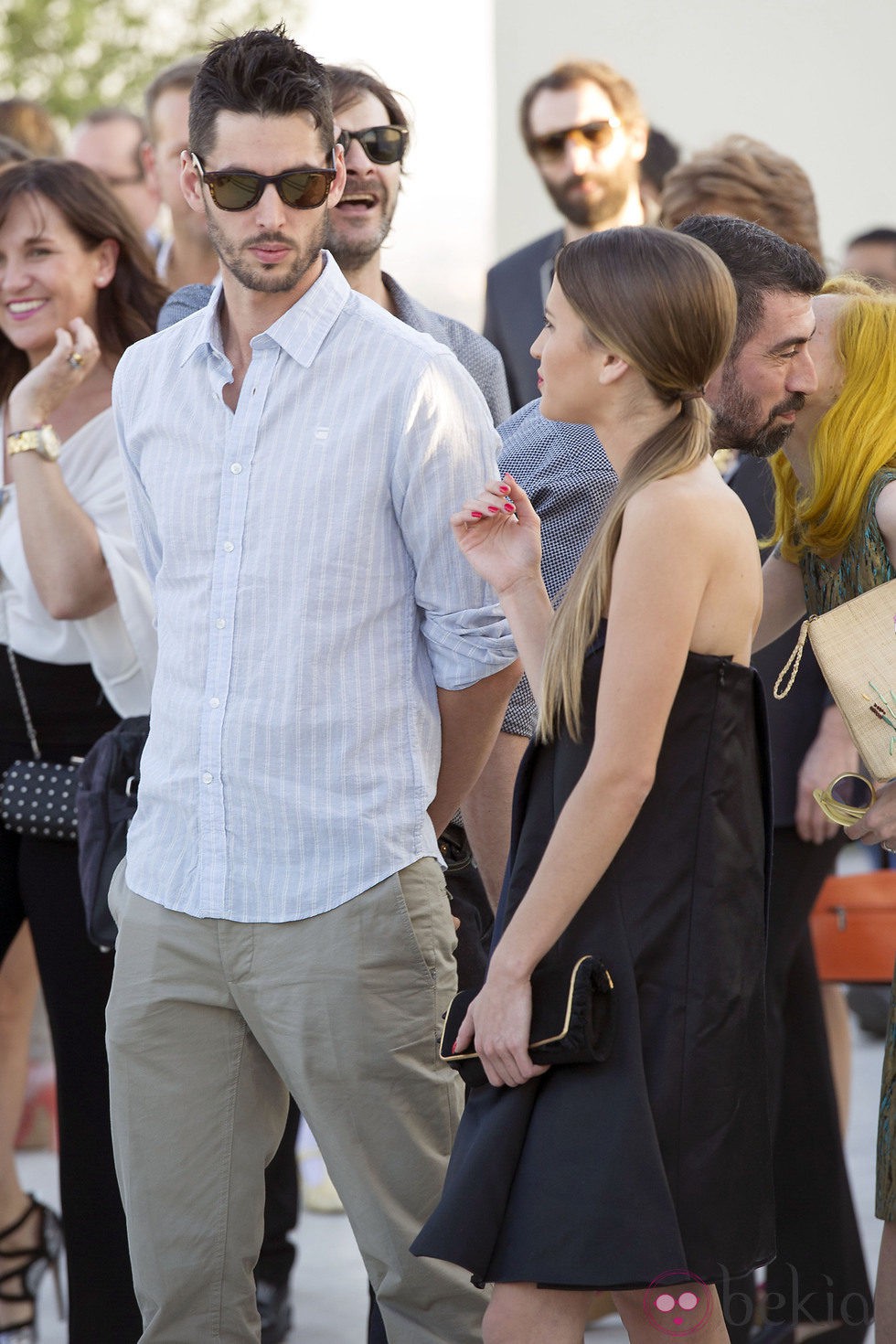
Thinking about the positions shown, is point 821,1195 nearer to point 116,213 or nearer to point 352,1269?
point 352,1269

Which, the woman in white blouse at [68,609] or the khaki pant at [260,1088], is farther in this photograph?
the woman in white blouse at [68,609]

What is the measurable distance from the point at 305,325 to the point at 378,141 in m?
0.98

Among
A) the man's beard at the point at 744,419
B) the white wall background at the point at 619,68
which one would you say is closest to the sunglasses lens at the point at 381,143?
the man's beard at the point at 744,419

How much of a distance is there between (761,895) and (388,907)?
1.75 ft

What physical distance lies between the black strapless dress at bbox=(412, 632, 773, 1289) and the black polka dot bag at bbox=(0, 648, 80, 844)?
128 centimetres

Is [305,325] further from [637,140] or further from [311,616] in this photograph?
[637,140]

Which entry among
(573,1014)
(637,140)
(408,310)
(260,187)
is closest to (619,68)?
(637,140)

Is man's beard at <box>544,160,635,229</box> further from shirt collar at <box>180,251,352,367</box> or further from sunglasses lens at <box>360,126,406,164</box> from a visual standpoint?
shirt collar at <box>180,251,352,367</box>

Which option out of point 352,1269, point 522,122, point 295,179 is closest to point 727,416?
point 295,179

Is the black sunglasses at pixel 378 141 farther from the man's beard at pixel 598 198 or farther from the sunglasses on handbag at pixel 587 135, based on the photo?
the sunglasses on handbag at pixel 587 135

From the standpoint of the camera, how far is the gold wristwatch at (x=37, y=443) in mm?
3170

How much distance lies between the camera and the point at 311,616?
2.32 metres

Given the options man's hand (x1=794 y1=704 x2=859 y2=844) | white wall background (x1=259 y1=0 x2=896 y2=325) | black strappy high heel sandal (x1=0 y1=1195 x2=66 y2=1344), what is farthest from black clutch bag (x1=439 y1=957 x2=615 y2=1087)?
white wall background (x1=259 y1=0 x2=896 y2=325)

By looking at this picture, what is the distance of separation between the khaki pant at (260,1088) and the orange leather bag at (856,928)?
→ 61.8 inches
